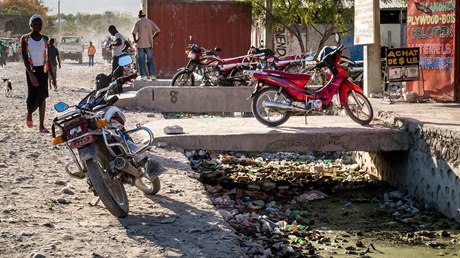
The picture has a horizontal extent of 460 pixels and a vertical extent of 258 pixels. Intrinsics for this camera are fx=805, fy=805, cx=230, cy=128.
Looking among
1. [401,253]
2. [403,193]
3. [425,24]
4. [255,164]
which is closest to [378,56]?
[425,24]

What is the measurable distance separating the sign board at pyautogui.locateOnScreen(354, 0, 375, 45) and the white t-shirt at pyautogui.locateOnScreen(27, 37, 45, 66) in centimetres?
605

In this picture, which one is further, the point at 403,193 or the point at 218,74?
the point at 218,74

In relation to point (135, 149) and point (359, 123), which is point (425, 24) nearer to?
point (359, 123)

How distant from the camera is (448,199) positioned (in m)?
9.15

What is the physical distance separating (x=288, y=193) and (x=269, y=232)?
278 cm

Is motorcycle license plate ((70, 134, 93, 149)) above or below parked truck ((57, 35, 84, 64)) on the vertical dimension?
below

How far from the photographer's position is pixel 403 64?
1340cm

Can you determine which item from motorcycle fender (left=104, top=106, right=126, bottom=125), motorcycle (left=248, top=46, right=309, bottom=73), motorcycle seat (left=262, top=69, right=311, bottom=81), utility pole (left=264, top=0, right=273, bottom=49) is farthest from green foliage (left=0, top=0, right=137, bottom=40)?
motorcycle fender (left=104, top=106, right=126, bottom=125)

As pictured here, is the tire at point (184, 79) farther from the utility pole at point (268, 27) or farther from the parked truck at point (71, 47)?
the parked truck at point (71, 47)

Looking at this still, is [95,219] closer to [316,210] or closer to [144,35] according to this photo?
[316,210]

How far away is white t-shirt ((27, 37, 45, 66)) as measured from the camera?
11.7 meters

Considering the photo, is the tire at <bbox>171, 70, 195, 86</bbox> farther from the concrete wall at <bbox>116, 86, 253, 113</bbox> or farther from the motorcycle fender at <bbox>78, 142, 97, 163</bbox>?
the motorcycle fender at <bbox>78, 142, 97, 163</bbox>

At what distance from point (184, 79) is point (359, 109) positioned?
7.37 m

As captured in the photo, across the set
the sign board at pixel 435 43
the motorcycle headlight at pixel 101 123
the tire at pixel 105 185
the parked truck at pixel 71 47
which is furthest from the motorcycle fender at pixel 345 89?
the parked truck at pixel 71 47
